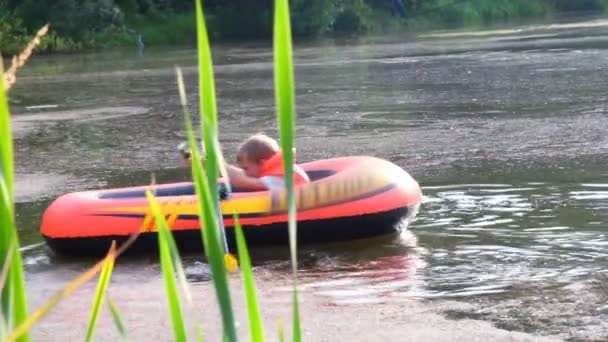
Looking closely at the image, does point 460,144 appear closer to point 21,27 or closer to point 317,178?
point 317,178

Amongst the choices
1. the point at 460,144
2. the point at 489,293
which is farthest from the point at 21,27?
the point at 489,293

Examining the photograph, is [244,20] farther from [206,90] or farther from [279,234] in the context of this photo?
[206,90]

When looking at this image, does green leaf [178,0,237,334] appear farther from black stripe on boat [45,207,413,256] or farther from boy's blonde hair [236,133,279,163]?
boy's blonde hair [236,133,279,163]

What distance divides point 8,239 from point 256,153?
6.41m

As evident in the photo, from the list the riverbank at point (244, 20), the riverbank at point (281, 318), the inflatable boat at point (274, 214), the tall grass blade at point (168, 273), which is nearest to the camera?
the tall grass blade at point (168, 273)

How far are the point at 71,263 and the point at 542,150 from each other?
17.5 ft

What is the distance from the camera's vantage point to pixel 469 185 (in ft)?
31.3

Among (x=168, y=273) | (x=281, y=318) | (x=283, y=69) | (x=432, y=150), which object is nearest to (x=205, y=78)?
(x=283, y=69)

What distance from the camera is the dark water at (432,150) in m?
6.50

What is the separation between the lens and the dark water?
21.3ft

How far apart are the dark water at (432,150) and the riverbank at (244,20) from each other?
1087 centimetres

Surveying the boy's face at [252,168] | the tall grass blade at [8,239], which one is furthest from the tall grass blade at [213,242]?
the boy's face at [252,168]

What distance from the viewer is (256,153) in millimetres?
7820

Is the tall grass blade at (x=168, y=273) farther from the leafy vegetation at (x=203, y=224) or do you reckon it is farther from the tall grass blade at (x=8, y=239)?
the tall grass blade at (x=8, y=239)
